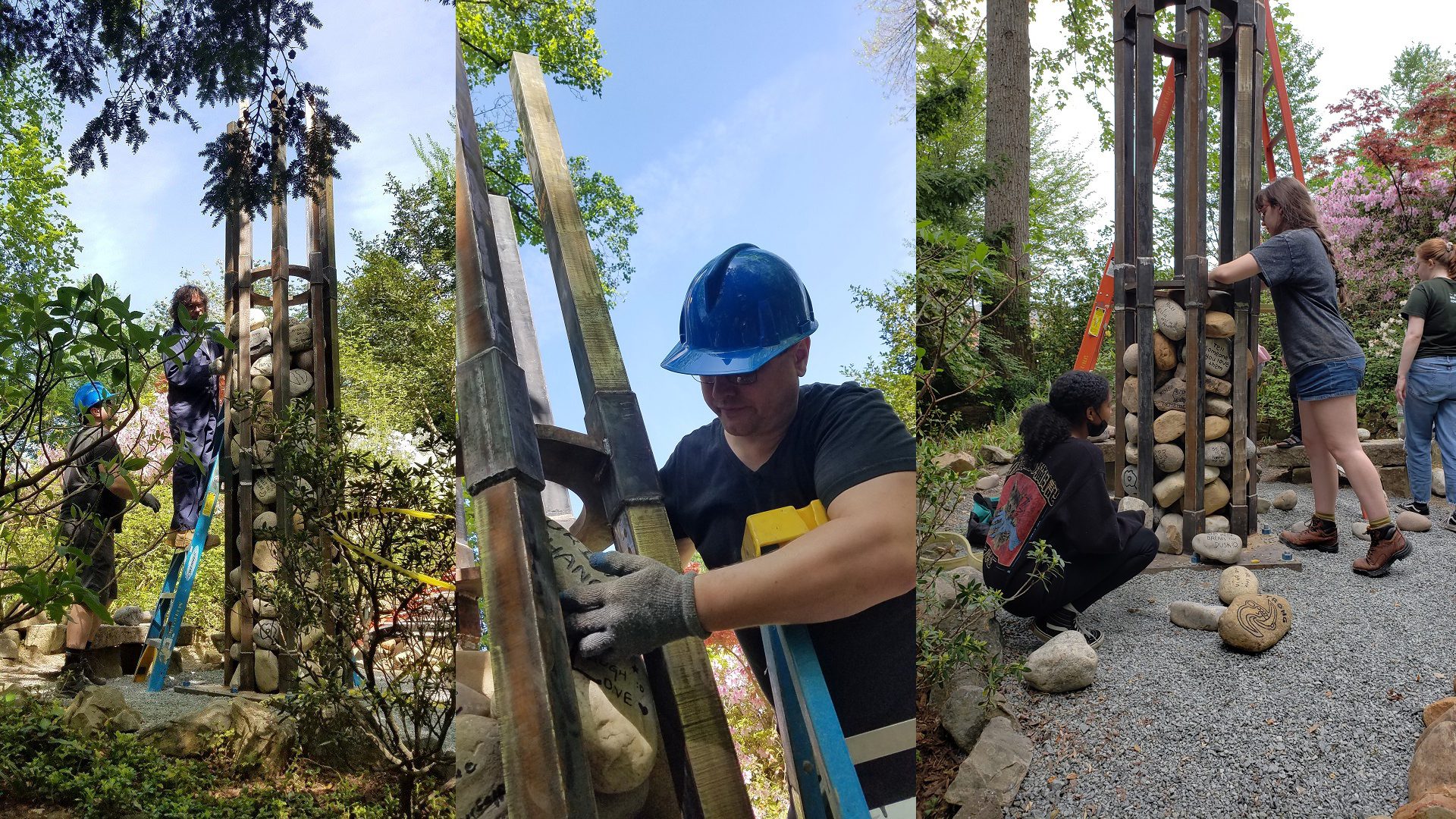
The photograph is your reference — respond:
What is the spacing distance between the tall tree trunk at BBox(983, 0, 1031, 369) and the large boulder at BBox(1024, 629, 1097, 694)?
0.67 m

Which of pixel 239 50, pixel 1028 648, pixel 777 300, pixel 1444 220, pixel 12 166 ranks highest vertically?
pixel 239 50

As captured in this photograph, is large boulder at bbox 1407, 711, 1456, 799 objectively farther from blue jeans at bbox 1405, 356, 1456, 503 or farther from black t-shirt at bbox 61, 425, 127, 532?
black t-shirt at bbox 61, 425, 127, 532

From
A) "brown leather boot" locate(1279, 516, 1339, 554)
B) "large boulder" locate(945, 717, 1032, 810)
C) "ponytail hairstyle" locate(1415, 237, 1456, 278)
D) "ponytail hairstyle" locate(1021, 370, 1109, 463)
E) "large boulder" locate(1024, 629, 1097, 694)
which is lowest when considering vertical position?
"large boulder" locate(945, 717, 1032, 810)

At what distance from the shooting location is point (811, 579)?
4.09 feet

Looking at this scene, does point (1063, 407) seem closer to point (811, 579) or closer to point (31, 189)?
point (811, 579)

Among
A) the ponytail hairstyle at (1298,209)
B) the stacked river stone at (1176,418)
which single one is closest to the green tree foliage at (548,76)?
the stacked river stone at (1176,418)

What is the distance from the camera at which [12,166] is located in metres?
1.65

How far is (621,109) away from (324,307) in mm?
769

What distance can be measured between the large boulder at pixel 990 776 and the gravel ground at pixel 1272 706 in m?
0.03

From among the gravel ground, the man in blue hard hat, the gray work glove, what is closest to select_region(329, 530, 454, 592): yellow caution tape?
the man in blue hard hat

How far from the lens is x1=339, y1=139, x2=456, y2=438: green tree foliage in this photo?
1588 millimetres

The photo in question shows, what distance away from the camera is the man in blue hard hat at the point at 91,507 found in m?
1.61

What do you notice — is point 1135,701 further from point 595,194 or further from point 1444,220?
point 595,194

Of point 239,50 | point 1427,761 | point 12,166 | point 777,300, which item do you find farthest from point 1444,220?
point 12,166
